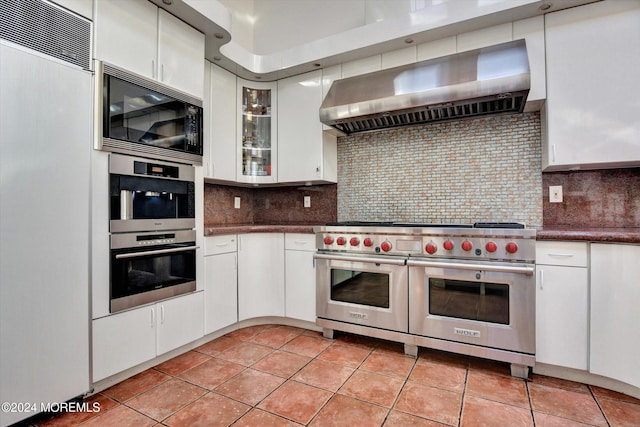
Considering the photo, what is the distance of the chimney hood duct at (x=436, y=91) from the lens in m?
2.12

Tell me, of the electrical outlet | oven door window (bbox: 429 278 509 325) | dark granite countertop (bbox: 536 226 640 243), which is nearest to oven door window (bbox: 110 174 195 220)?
oven door window (bbox: 429 278 509 325)

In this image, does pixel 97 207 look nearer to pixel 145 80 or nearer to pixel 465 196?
pixel 145 80

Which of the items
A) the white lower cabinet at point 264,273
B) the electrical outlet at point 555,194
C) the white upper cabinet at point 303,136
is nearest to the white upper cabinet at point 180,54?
the white upper cabinet at point 303,136

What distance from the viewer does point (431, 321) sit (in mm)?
2246

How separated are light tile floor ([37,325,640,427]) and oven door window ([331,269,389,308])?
38 centimetres

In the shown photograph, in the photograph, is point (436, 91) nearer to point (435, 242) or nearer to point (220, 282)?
point (435, 242)

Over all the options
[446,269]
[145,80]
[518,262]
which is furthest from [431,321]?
[145,80]

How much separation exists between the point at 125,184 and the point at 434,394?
2224mm

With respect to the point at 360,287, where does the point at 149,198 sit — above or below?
above

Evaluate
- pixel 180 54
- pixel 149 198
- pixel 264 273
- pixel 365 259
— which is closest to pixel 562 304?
pixel 365 259

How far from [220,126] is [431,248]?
2.15 meters

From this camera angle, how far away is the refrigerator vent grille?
4.90ft

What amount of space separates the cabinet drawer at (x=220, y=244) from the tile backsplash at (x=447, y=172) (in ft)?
3.66

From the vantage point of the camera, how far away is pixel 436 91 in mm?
2266
